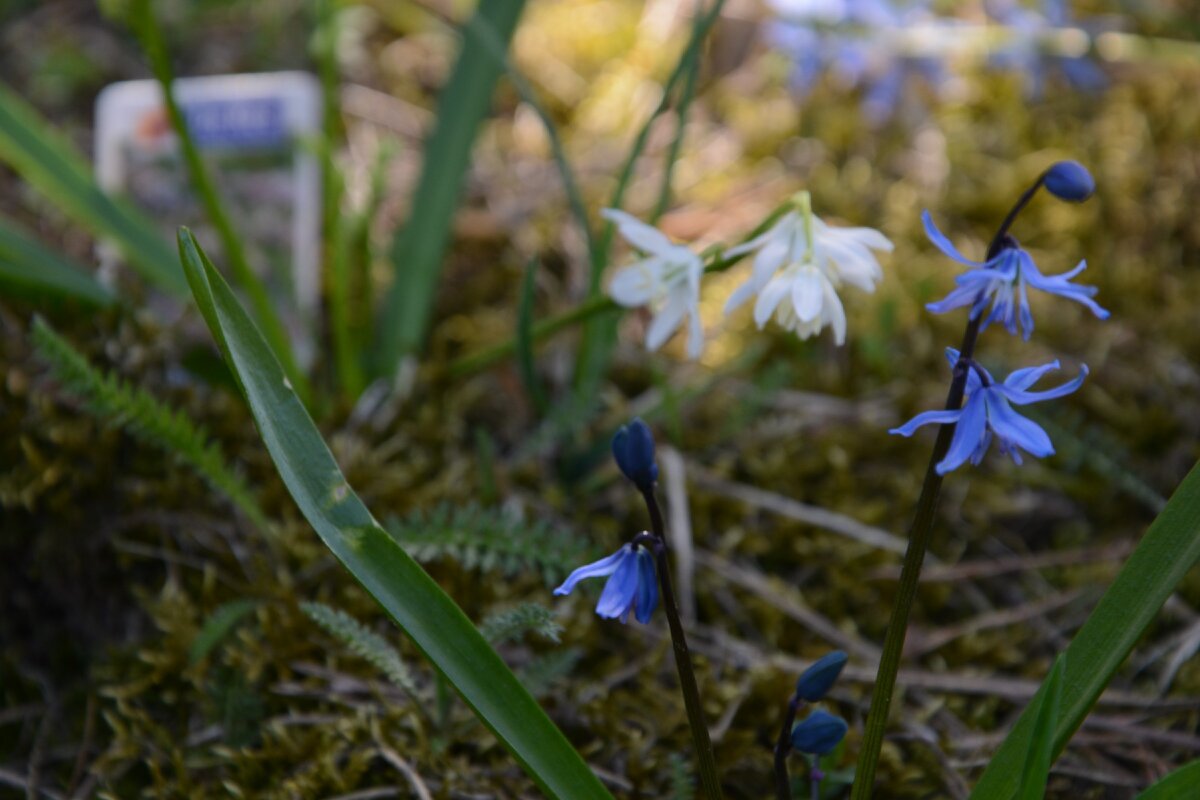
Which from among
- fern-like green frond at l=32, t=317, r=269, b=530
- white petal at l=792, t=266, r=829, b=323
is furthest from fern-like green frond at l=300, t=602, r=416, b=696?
white petal at l=792, t=266, r=829, b=323

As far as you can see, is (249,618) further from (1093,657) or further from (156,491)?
(1093,657)

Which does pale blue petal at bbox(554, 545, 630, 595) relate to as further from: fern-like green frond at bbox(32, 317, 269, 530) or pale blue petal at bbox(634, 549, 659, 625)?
fern-like green frond at bbox(32, 317, 269, 530)

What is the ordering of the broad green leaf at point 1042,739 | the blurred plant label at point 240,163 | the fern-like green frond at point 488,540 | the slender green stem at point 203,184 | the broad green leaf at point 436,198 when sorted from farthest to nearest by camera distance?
1. the blurred plant label at point 240,163
2. the broad green leaf at point 436,198
3. the slender green stem at point 203,184
4. the fern-like green frond at point 488,540
5. the broad green leaf at point 1042,739

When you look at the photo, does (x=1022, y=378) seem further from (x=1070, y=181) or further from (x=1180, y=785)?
(x=1180, y=785)

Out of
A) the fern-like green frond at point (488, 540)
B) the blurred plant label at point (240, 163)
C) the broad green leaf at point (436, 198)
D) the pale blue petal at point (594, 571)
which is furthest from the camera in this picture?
the blurred plant label at point (240, 163)

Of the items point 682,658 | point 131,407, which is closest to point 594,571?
A: point 682,658

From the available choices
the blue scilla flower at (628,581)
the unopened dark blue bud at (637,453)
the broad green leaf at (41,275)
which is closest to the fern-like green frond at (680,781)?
the blue scilla flower at (628,581)

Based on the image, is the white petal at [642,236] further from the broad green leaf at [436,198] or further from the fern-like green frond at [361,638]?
the broad green leaf at [436,198]

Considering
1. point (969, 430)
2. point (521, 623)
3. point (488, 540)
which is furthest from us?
point (488, 540)
